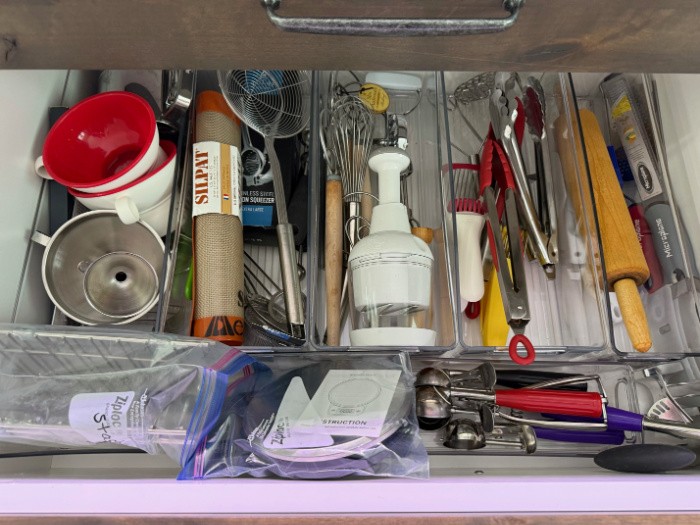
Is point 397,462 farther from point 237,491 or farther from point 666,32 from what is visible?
point 666,32

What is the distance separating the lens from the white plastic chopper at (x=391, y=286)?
0.63 metres

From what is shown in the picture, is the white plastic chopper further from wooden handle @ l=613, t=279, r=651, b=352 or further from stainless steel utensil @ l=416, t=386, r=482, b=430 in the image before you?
wooden handle @ l=613, t=279, r=651, b=352

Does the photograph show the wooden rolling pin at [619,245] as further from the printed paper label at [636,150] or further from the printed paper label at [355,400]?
the printed paper label at [355,400]

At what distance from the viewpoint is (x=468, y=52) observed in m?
0.47

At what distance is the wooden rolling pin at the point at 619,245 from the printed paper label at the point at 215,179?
432 millimetres

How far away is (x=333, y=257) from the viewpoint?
0.69m

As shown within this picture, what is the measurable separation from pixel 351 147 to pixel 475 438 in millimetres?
402

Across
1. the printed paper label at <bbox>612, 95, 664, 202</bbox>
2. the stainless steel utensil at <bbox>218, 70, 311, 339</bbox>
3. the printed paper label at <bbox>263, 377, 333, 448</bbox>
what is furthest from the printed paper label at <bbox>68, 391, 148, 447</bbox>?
the printed paper label at <bbox>612, 95, 664, 202</bbox>

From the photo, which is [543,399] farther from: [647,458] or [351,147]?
[351,147]

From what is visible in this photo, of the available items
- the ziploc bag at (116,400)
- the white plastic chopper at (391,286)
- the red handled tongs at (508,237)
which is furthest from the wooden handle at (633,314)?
the ziploc bag at (116,400)

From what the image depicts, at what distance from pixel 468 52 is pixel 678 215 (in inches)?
15.5

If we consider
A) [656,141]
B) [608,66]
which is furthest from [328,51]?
[656,141]

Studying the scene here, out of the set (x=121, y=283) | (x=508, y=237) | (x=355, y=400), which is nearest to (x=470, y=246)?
(x=508, y=237)

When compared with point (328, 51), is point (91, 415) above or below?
below
